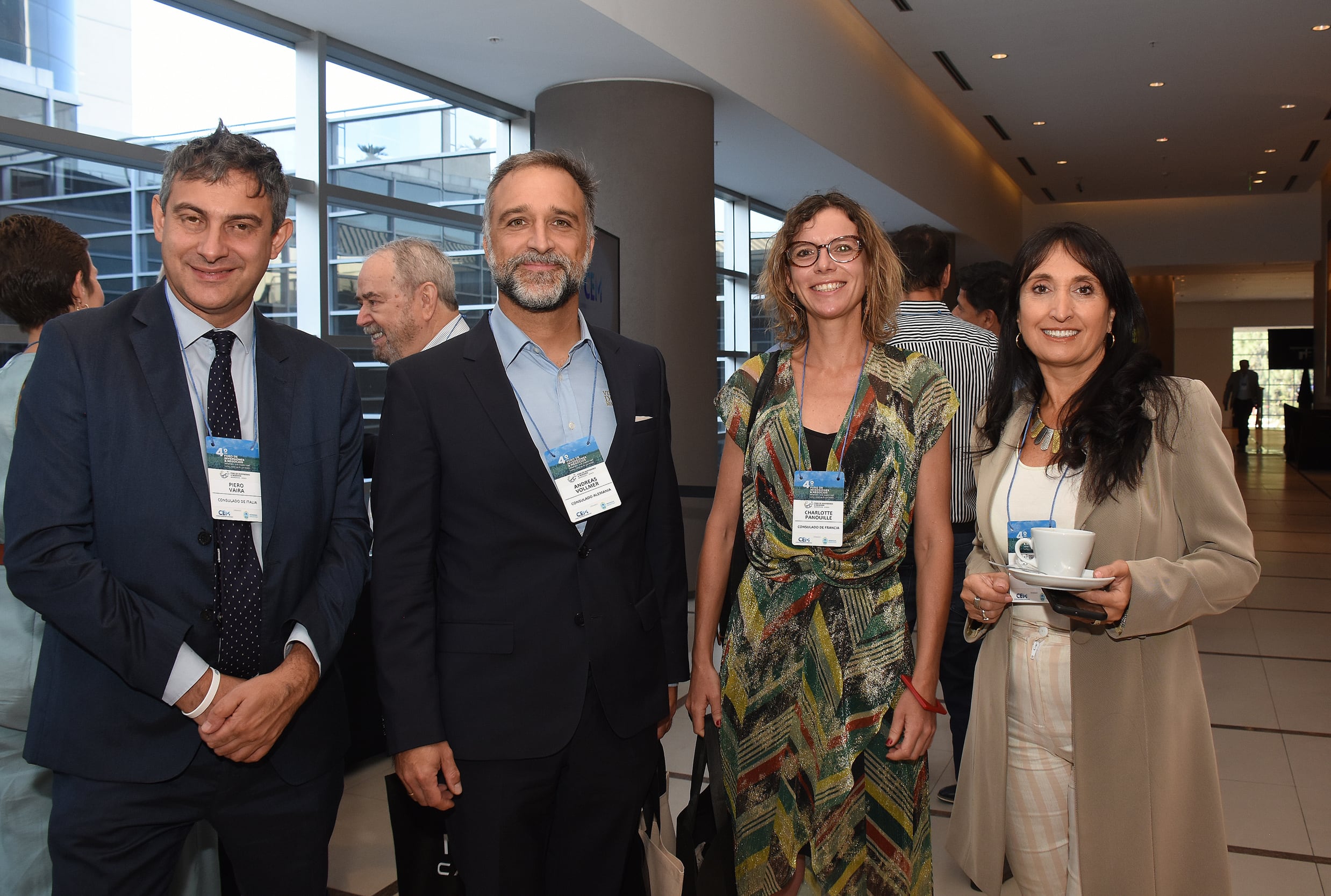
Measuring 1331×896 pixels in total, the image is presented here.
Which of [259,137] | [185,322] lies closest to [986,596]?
[185,322]

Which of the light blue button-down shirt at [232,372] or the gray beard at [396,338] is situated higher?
the gray beard at [396,338]

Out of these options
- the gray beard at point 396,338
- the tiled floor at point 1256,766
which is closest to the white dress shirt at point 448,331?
the gray beard at point 396,338

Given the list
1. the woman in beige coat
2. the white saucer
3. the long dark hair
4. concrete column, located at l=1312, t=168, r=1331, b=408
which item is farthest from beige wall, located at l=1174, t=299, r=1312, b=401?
the white saucer

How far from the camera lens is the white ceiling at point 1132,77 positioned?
7938 mm

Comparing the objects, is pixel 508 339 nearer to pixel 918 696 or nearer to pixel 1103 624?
pixel 918 696

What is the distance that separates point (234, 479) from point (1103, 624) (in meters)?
1.54

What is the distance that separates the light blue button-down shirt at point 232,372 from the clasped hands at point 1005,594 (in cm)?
124

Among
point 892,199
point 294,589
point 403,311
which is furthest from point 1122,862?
point 892,199

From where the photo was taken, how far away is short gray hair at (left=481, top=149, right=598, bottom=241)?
6.33 feet

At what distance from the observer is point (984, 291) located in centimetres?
392

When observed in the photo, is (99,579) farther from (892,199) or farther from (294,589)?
(892,199)

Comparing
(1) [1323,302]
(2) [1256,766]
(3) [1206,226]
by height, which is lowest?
(2) [1256,766]

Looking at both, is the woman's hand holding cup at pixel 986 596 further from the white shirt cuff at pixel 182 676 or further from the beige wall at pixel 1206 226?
the beige wall at pixel 1206 226

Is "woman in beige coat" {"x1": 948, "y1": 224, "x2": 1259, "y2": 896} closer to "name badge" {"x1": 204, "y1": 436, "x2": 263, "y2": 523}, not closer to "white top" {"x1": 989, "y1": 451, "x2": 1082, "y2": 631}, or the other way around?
"white top" {"x1": 989, "y1": 451, "x2": 1082, "y2": 631}
